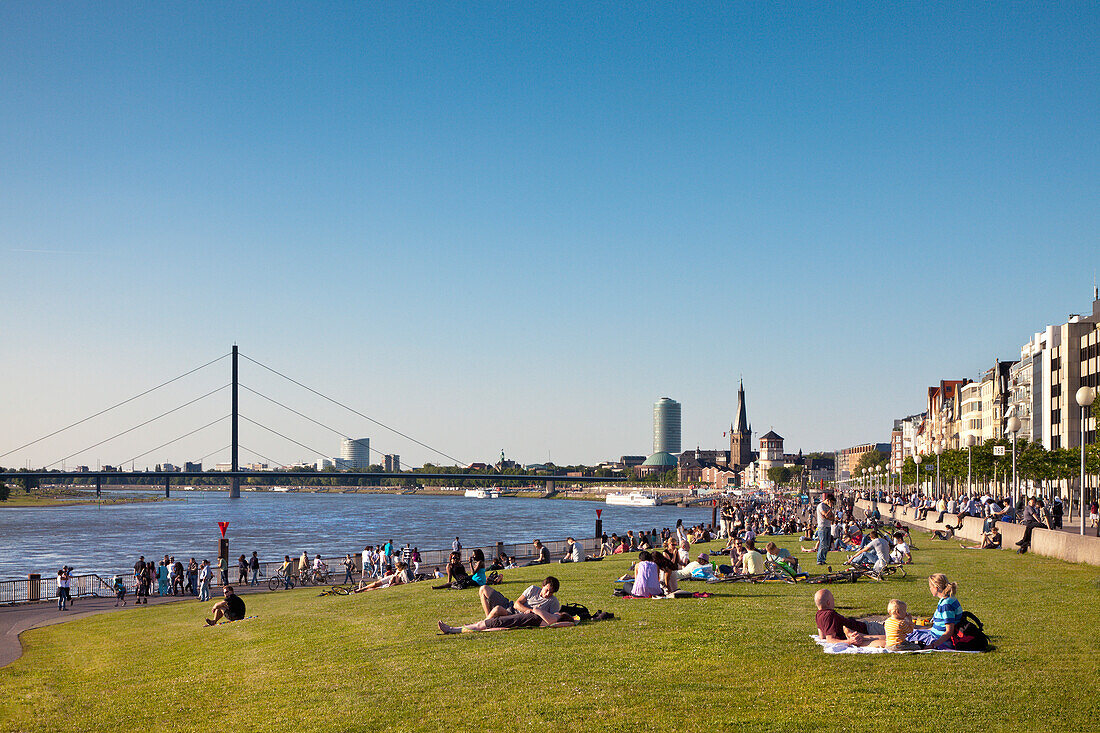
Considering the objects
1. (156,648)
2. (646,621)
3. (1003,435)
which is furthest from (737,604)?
(1003,435)

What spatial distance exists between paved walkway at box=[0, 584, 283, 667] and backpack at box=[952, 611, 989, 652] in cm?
1618

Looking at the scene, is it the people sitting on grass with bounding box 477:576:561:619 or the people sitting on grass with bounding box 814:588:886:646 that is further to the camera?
the people sitting on grass with bounding box 477:576:561:619

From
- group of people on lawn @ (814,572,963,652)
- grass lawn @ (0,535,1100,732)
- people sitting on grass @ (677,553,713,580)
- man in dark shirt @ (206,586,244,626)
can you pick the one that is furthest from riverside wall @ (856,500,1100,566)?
man in dark shirt @ (206,586,244,626)

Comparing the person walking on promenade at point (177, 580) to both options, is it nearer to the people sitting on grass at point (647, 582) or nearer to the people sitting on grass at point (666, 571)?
the people sitting on grass at point (647, 582)

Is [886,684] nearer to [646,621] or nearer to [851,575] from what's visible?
[646,621]

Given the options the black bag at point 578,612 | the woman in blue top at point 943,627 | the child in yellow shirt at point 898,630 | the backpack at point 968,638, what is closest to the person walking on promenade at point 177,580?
the black bag at point 578,612

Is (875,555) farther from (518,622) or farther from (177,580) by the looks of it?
(177,580)

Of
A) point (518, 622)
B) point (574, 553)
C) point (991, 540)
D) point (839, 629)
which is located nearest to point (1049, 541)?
point (991, 540)

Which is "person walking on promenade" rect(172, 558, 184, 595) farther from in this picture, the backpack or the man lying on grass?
the backpack

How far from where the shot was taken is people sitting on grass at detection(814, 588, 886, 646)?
37.7 feet

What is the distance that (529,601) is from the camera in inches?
574

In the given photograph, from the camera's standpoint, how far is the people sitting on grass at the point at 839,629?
11.5 m

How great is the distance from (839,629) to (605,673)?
2.93 meters

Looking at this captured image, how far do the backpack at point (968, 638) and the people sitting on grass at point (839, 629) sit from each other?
784 mm
